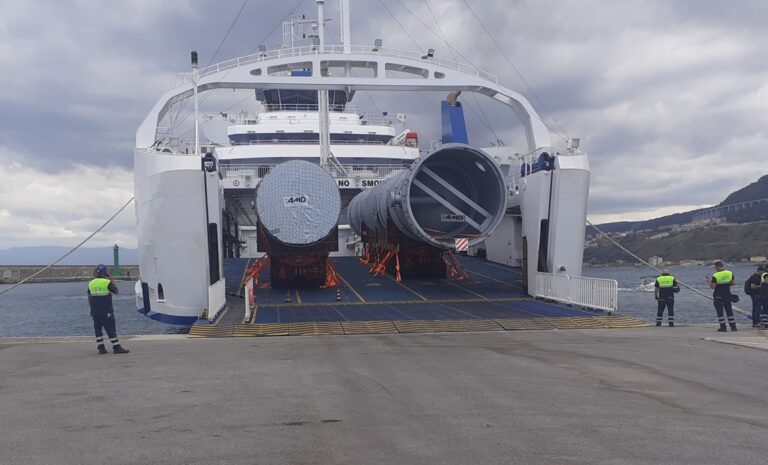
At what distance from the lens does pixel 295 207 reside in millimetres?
22156

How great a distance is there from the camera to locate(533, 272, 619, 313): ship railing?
18359mm

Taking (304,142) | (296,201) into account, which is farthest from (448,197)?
(304,142)

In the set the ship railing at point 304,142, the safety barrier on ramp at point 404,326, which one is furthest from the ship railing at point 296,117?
the safety barrier on ramp at point 404,326

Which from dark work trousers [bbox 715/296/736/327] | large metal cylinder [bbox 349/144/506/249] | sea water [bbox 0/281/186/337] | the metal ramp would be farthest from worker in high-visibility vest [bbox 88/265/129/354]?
sea water [bbox 0/281/186/337]

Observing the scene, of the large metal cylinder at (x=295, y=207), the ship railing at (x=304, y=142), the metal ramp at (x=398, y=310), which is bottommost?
the metal ramp at (x=398, y=310)

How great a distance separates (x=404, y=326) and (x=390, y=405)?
899cm

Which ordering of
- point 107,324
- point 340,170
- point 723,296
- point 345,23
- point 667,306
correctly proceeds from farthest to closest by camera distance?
point 340,170
point 345,23
point 667,306
point 723,296
point 107,324

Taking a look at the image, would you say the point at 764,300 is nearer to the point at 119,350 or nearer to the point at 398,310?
the point at 398,310

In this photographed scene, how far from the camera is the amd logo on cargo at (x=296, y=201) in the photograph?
72.6ft

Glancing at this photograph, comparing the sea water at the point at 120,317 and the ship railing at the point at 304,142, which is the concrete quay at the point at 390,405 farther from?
the ship railing at the point at 304,142

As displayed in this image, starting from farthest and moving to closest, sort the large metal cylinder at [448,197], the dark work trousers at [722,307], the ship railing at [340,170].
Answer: the ship railing at [340,170]
the large metal cylinder at [448,197]
the dark work trousers at [722,307]

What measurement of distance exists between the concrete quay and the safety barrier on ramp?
2.97 metres

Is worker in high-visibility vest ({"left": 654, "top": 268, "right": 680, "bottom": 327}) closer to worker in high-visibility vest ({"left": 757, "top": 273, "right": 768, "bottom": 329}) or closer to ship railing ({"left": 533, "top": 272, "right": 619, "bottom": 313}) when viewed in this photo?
ship railing ({"left": 533, "top": 272, "right": 619, "bottom": 313})

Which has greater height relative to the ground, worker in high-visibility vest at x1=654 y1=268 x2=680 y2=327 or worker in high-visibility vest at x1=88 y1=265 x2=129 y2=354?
worker in high-visibility vest at x1=88 y1=265 x2=129 y2=354
